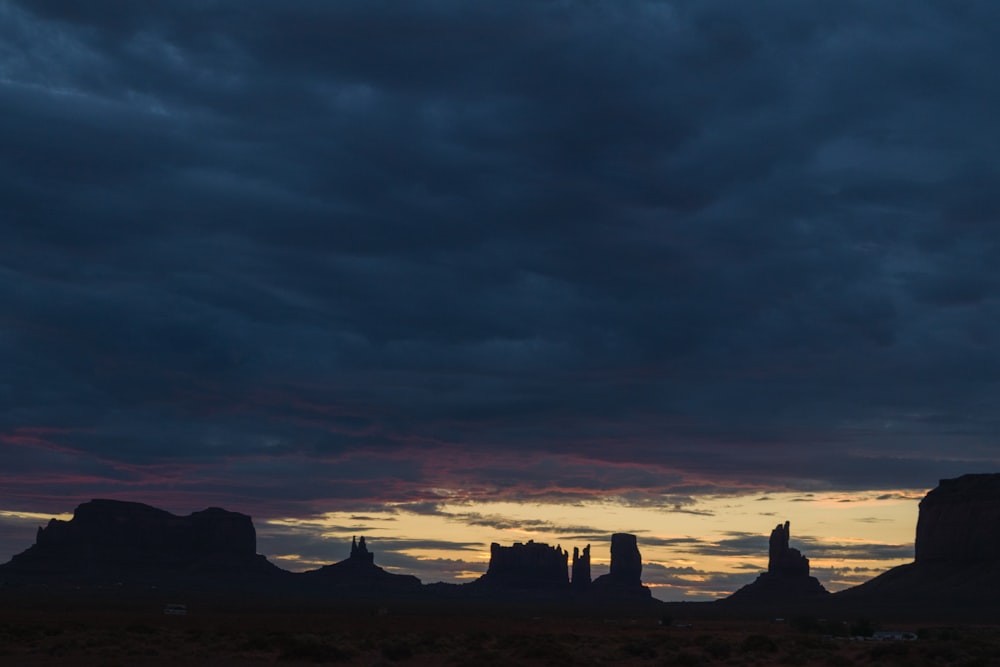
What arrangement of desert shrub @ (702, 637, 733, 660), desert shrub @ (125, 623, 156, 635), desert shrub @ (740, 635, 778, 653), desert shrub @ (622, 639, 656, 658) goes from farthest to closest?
1. desert shrub @ (125, 623, 156, 635)
2. desert shrub @ (740, 635, 778, 653)
3. desert shrub @ (622, 639, 656, 658)
4. desert shrub @ (702, 637, 733, 660)

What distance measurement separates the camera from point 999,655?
169 feet

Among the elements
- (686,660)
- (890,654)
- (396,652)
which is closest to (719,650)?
(686,660)

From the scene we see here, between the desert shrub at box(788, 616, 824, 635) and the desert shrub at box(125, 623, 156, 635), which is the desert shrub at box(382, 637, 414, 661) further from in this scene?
the desert shrub at box(788, 616, 824, 635)

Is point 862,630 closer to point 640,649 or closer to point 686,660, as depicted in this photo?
point 640,649

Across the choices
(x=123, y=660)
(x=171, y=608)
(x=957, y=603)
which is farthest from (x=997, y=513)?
(x=123, y=660)

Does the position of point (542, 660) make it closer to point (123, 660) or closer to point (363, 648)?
point (363, 648)

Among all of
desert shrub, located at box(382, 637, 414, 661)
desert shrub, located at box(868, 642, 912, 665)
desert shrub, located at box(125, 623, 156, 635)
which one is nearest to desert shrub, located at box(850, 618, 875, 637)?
desert shrub, located at box(868, 642, 912, 665)

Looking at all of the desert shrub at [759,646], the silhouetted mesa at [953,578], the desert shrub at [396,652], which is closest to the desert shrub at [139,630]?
the desert shrub at [396,652]

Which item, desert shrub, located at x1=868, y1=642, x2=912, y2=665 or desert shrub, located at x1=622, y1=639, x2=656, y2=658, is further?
desert shrub, located at x1=622, y1=639, x2=656, y2=658

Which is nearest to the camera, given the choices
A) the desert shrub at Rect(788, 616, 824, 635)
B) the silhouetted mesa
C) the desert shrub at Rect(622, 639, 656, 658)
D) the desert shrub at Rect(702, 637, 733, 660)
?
the desert shrub at Rect(702, 637, 733, 660)


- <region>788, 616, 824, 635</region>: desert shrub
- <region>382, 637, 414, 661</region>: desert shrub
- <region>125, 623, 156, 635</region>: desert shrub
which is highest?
<region>125, 623, 156, 635</region>: desert shrub

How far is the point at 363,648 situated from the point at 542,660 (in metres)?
12.1

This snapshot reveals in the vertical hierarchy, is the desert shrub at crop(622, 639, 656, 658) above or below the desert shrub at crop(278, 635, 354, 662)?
below

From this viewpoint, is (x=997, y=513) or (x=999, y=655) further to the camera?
(x=997, y=513)
